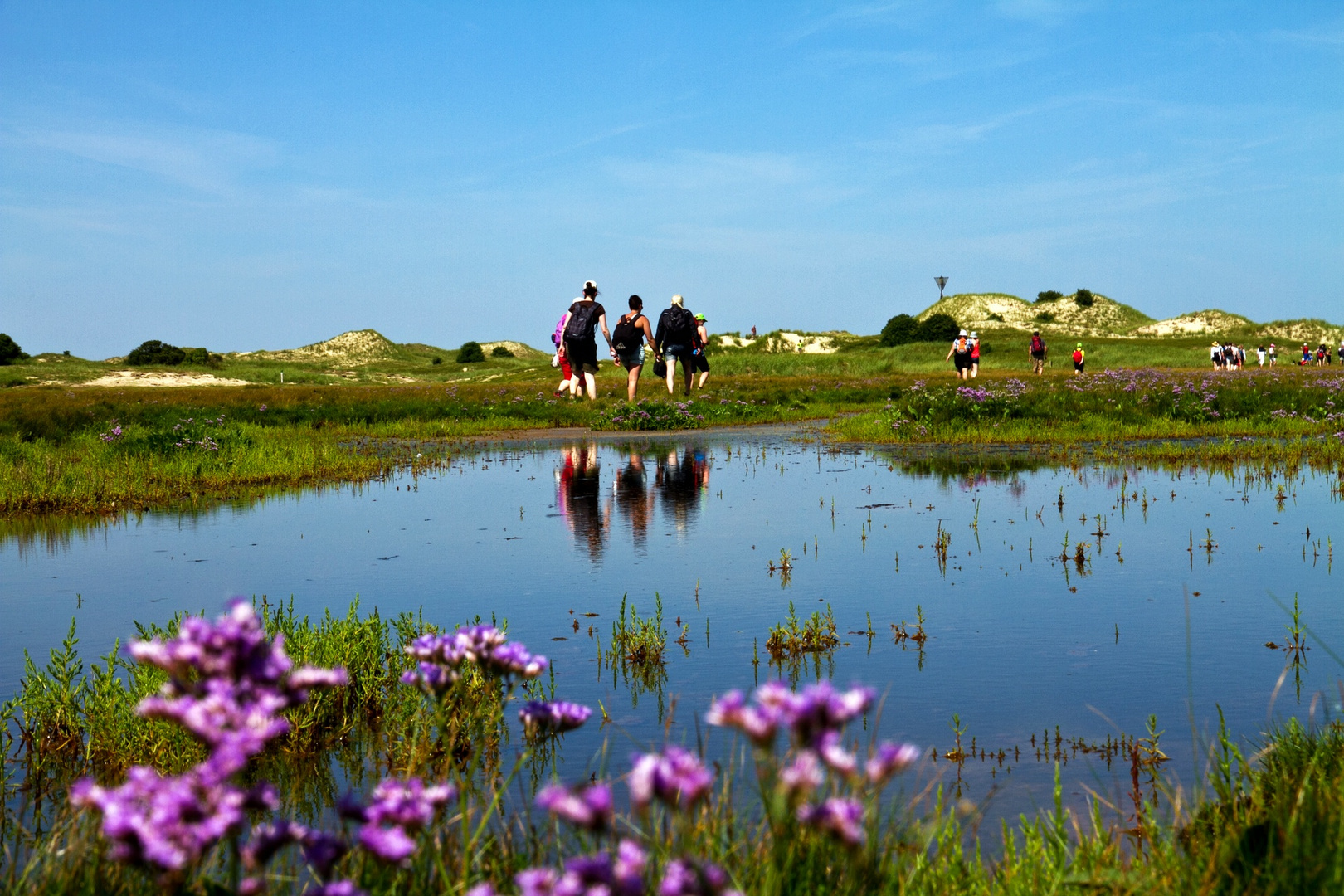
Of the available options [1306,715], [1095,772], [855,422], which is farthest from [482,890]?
[855,422]

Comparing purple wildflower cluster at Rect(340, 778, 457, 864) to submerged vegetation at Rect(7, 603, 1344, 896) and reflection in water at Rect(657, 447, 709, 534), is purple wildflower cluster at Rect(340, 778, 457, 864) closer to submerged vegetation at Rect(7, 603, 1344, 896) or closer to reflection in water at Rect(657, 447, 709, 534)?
submerged vegetation at Rect(7, 603, 1344, 896)

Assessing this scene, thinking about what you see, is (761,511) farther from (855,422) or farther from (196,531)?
(855,422)

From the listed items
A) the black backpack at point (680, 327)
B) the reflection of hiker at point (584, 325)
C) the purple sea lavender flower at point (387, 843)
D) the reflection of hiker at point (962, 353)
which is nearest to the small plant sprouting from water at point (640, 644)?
the purple sea lavender flower at point (387, 843)

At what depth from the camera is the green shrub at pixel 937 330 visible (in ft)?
305

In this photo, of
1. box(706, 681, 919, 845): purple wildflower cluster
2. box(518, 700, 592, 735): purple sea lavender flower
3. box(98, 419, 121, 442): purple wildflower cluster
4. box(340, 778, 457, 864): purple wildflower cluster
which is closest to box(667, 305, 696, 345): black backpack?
box(98, 419, 121, 442): purple wildflower cluster

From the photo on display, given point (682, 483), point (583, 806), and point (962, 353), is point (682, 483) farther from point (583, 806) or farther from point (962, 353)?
point (962, 353)

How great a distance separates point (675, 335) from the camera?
26.7 meters

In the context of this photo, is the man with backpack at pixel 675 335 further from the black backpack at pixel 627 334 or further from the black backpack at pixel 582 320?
the black backpack at pixel 582 320

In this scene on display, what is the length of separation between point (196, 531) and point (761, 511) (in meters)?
5.19

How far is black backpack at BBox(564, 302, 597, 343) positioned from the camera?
77.7ft

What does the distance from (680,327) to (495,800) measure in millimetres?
23772

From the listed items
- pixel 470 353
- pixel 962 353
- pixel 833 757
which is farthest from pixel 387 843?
pixel 470 353

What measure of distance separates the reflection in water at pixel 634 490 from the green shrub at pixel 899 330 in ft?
245

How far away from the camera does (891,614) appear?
693 centimetres
